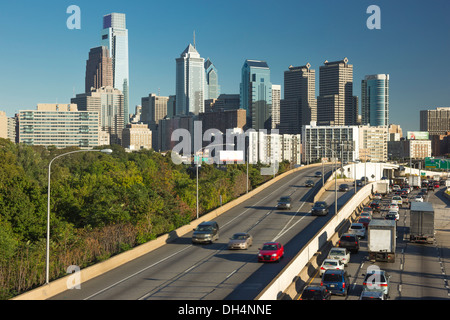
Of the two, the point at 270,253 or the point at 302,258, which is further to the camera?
the point at 270,253

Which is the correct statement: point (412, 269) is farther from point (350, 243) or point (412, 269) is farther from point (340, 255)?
point (350, 243)

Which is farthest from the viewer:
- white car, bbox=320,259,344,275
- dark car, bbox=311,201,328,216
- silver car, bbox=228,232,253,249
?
dark car, bbox=311,201,328,216

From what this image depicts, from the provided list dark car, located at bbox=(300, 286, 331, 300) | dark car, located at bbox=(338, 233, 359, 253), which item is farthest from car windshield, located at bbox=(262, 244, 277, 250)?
dark car, located at bbox=(300, 286, 331, 300)

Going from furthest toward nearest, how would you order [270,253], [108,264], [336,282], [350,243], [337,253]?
1. [350,243]
2. [337,253]
3. [270,253]
4. [108,264]
5. [336,282]

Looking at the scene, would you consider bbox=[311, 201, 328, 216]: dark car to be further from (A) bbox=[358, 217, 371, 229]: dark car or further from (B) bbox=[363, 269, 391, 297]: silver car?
(B) bbox=[363, 269, 391, 297]: silver car

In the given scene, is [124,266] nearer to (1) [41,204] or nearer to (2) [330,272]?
(2) [330,272]

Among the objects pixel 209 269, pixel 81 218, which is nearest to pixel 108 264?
pixel 209 269
